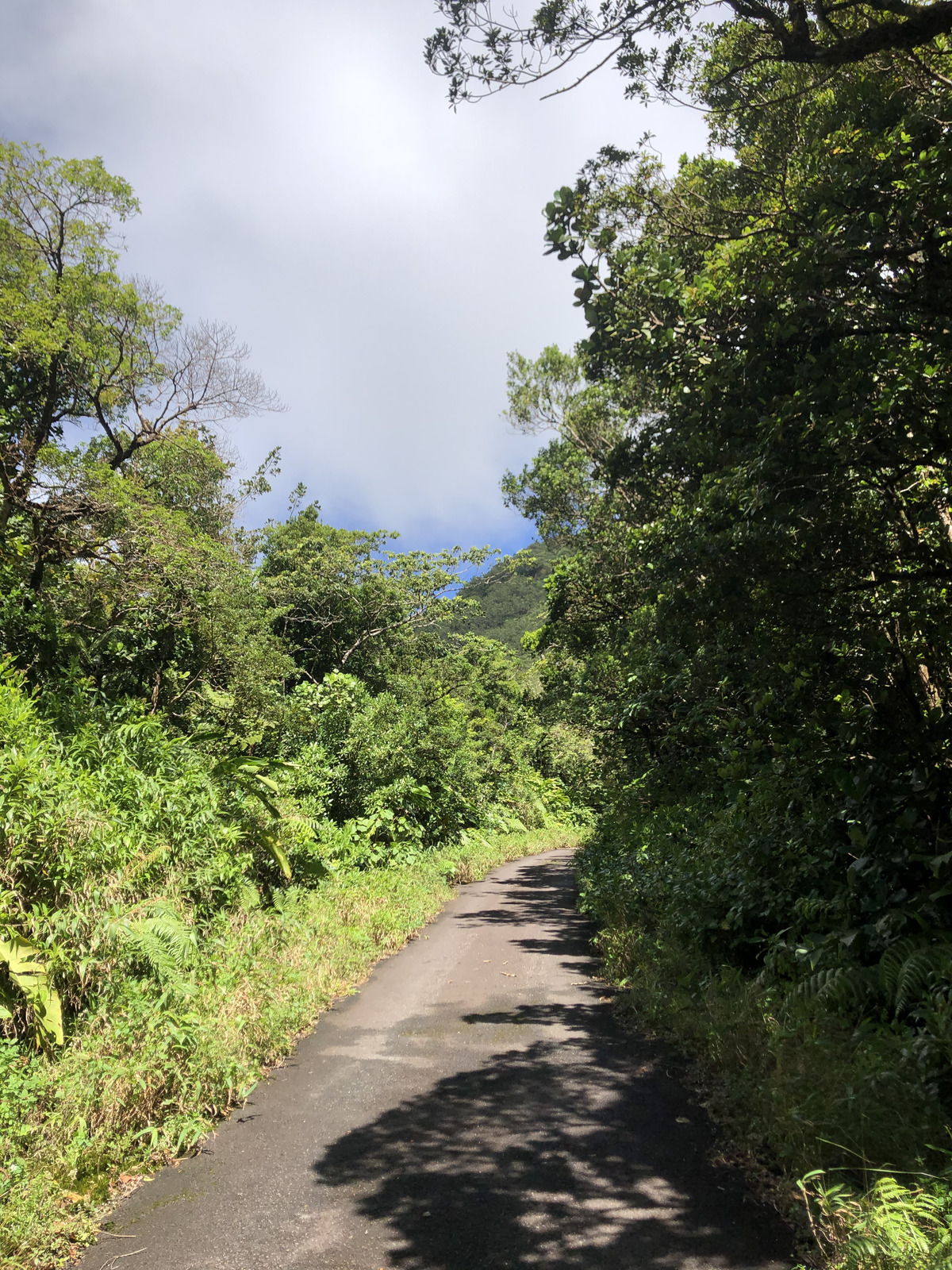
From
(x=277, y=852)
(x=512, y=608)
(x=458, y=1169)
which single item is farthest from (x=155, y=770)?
(x=512, y=608)

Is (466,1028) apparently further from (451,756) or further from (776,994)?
(451,756)

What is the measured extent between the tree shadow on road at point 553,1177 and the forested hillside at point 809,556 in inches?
15.0

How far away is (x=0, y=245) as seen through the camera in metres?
12.0

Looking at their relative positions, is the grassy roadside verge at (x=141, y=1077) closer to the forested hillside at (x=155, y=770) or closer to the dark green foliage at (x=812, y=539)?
the forested hillside at (x=155, y=770)

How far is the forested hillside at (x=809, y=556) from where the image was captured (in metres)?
4.09

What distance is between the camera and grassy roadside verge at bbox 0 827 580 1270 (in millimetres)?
3717

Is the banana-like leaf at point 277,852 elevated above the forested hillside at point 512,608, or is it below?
below

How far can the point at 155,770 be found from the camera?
809 centimetres

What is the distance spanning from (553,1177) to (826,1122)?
1508 millimetres

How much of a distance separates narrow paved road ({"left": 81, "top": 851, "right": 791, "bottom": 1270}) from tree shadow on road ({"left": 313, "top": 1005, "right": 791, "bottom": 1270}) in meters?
0.01

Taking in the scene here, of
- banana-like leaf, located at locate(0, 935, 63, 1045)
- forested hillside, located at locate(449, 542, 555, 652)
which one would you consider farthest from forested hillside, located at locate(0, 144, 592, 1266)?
forested hillside, located at locate(449, 542, 555, 652)

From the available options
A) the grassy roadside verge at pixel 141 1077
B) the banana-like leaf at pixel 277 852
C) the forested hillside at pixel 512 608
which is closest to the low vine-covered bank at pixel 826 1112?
the grassy roadside verge at pixel 141 1077

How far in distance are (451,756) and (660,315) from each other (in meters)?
14.4

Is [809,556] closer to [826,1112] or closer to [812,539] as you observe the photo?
[812,539]
